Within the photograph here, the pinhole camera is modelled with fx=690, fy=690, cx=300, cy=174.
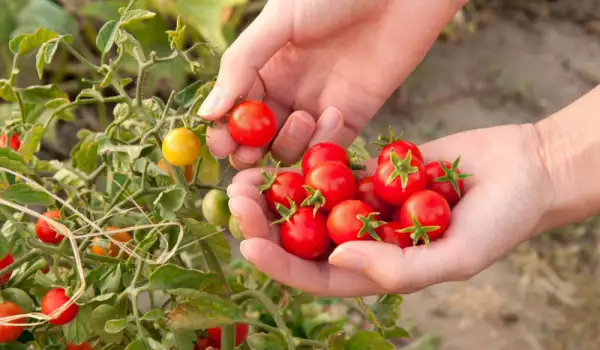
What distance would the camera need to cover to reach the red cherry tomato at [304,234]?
1.07m

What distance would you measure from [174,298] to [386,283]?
1.05 feet

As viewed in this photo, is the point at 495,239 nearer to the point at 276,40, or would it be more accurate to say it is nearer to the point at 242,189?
the point at 242,189

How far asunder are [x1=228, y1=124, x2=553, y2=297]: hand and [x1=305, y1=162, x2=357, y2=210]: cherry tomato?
0.09 metres

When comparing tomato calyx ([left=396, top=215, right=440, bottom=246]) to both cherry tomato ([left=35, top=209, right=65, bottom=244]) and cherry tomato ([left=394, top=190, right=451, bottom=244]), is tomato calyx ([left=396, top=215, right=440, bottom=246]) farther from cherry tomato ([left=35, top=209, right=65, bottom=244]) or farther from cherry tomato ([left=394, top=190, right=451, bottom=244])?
cherry tomato ([left=35, top=209, right=65, bottom=244])

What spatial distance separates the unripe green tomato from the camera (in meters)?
1.05

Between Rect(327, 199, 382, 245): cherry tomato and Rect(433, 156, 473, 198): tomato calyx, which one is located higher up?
Rect(433, 156, 473, 198): tomato calyx

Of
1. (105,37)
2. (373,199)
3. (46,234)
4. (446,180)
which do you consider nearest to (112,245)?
(46,234)

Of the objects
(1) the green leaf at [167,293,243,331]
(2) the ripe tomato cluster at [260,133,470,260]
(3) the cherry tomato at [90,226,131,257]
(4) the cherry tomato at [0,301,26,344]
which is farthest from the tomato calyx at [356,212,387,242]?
(4) the cherry tomato at [0,301,26,344]

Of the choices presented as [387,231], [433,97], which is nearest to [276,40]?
[387,231]

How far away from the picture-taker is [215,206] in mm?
1057

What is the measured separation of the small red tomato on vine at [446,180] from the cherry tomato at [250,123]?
283 millimetres

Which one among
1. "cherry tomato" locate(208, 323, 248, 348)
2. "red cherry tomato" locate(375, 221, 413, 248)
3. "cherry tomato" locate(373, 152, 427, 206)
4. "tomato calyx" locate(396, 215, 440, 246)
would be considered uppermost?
"cherry tomato" locate(373, 152, 427, 206)

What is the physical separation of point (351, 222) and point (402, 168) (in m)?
0.11

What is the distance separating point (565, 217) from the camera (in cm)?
129
